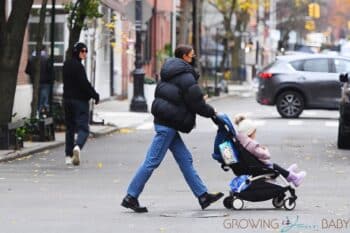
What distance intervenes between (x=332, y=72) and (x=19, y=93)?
9.25 meters

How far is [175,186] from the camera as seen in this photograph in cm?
1385

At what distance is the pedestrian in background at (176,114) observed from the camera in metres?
11.1

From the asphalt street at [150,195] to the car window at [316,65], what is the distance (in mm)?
8164

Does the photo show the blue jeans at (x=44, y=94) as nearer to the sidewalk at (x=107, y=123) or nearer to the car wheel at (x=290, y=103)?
the sidewalk at (x=107, y=123)

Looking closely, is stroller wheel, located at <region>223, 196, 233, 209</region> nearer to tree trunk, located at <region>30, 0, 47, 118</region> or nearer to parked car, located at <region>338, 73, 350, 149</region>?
parked car, located at <region>338, 73, 350, 149</region>

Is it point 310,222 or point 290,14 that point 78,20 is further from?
point 290,14

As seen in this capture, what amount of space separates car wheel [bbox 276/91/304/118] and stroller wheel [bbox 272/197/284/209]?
18.7 meters

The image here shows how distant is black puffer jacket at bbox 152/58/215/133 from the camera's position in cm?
1111

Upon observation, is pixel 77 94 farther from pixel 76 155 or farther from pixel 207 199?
pixel 207 199

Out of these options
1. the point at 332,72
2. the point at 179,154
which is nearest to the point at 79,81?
the point at 179,154

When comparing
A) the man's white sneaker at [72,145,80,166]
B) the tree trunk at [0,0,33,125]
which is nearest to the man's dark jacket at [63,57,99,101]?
the man's white sneaker at [72,145,80,166]

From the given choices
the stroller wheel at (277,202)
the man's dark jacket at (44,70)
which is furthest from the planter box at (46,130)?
the stroller wheel at (277,202)

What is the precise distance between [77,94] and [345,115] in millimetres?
5005

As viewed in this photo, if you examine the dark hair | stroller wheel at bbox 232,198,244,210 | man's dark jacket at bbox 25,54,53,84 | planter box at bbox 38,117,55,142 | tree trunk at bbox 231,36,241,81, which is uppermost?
the dark hair
